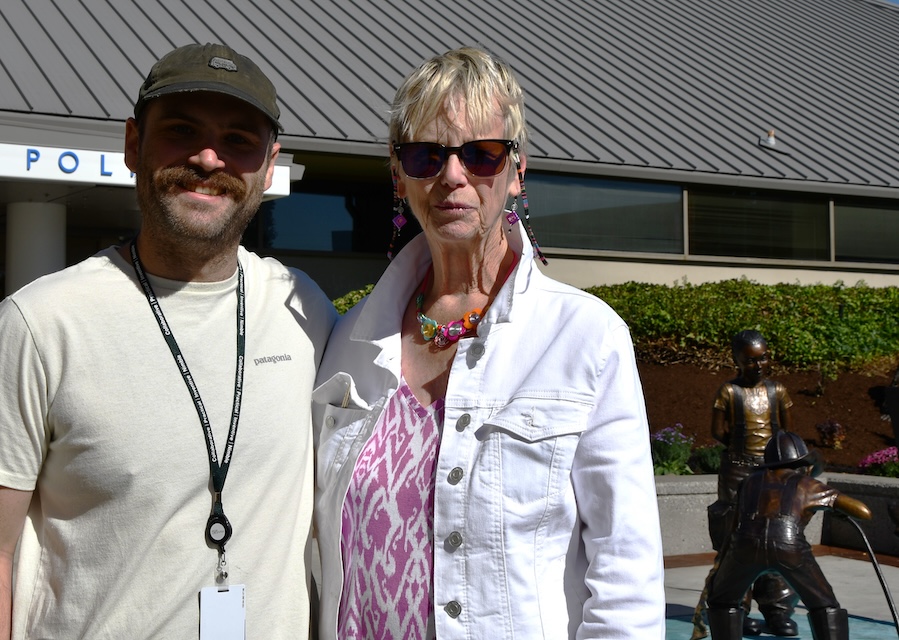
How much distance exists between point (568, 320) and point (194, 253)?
969 millimetres

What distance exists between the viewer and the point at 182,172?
2.53 metres

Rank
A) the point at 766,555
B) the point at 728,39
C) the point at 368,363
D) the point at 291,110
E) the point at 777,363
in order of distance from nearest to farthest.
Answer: the point at 368,363 → the point at 766,555 → the point at 291,110 → the point at 777,363 → the point at 728,39

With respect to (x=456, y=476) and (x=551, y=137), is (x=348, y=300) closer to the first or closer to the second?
(x=551, y=137)

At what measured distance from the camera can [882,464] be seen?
369 inches

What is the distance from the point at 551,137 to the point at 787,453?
8880mm

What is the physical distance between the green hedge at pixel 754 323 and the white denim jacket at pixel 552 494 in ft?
31.2

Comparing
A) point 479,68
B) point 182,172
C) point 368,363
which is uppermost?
point 479,68

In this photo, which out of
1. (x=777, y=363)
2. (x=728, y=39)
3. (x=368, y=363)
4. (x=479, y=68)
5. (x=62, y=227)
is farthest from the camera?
(x=728, y=39)

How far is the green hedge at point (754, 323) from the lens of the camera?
1229 cm

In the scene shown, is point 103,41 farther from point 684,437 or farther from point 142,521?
point 142,521

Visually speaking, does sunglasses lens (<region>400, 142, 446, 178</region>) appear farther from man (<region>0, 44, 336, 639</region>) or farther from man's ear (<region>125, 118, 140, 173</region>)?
man's ear (<region>125, 118, 140, 173</region>)

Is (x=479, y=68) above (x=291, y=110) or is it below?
below

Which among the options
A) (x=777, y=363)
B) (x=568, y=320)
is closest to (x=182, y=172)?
(x=568, y=320)

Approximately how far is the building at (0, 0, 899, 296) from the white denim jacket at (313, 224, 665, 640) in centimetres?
725
